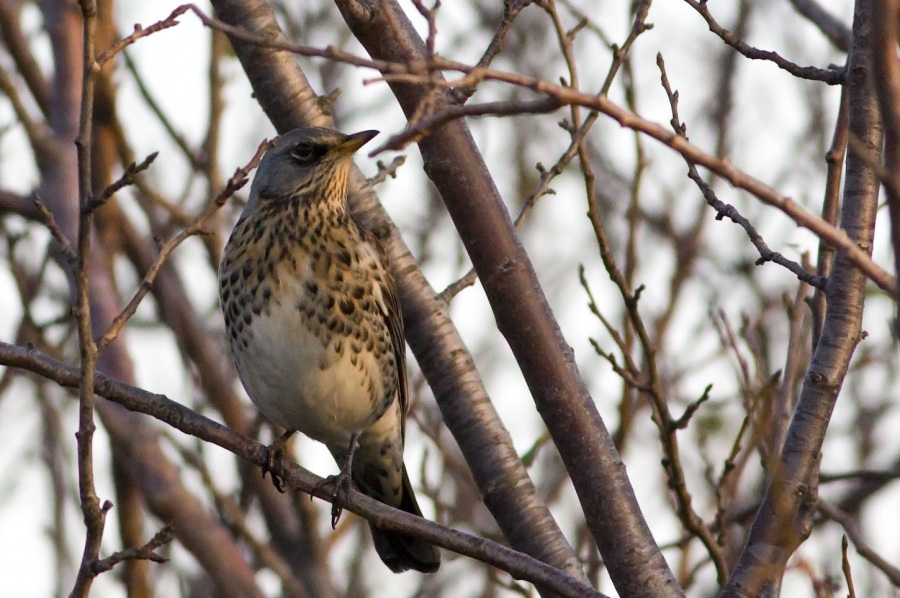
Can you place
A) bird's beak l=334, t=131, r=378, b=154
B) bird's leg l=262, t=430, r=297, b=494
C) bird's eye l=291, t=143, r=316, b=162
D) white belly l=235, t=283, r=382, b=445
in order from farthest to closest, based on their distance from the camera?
bird's eye l=291, t=143, r=316, b=162, bird's beak l=334, t=131, r=378, b=154, white belly l=235, t=283, r=382, b=445, bird's leg l=262, t=430, r=297, b=494

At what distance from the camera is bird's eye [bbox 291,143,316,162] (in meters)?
6.04

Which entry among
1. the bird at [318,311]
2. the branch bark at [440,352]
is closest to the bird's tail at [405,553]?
the bird at [318,311]

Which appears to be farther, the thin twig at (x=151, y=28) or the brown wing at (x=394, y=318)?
the brown wing at (x=394, y=318)

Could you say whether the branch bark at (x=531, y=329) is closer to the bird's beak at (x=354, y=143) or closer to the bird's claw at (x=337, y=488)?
the bird's claw at (x=337, y=488)

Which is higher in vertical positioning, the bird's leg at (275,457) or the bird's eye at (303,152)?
the bird's eye at (303,152)

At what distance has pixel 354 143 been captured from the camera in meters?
5.91

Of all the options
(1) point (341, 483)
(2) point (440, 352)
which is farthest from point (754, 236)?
(1) point (341, 483)

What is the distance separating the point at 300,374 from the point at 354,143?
46.6 inches

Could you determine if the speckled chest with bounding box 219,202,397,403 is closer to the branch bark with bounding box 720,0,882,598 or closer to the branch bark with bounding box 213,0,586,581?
the branch bark with bounding box 213,0,586,581

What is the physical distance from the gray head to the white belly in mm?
733

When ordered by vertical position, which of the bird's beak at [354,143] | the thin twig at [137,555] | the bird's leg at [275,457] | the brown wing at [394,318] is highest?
the bird's beak at [354,143]

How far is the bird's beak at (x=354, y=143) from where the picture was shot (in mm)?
5887

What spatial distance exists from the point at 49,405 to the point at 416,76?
644 cm

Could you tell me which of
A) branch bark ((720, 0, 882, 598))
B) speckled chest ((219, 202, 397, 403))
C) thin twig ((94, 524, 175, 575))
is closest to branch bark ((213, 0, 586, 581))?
speckled chest ((219, 202, 397, 403))
